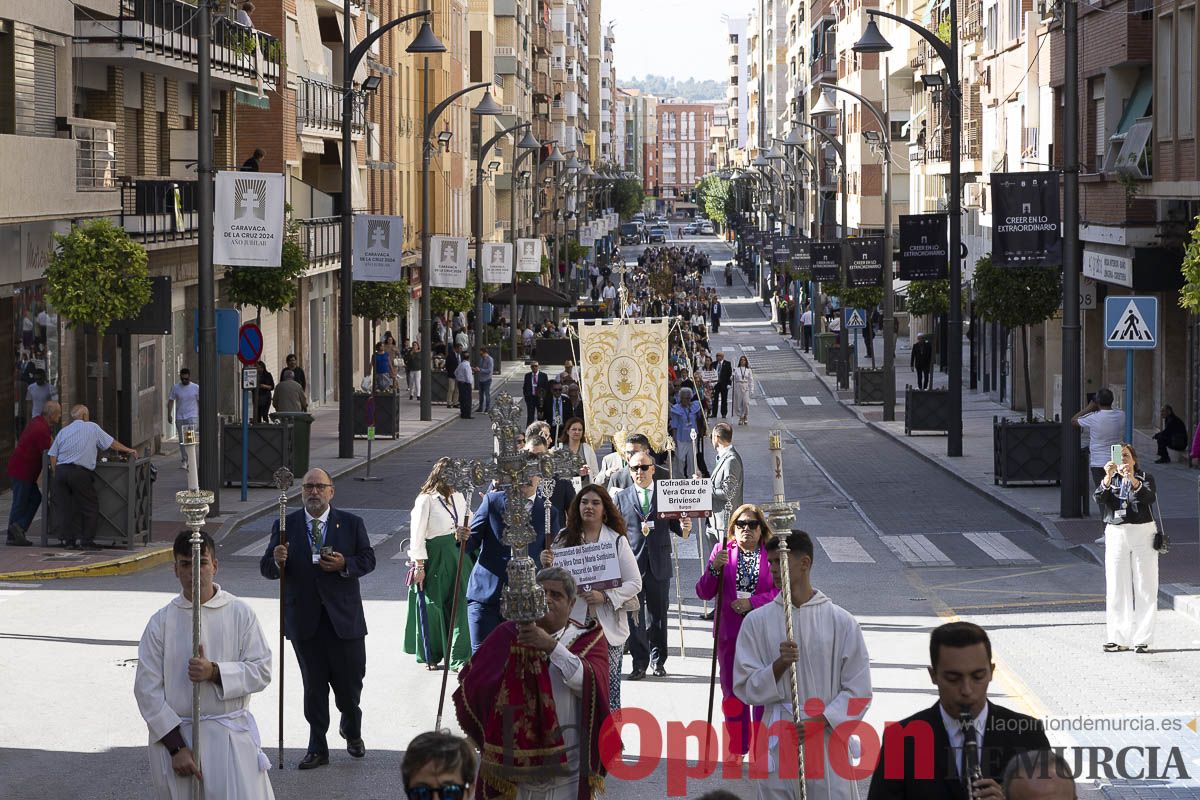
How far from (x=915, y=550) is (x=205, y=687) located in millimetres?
15158

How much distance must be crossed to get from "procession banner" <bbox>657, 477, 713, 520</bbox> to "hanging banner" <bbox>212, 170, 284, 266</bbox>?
37.9 feet

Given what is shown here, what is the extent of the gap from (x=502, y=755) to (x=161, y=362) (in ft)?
94.0

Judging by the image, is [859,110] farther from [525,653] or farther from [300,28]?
[525,653]

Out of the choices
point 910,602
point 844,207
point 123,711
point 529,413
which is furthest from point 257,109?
point 123,711

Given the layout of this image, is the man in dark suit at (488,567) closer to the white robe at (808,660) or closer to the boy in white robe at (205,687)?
the boy in white robe at (205,687)

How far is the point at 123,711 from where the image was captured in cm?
1335

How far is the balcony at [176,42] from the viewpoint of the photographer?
1216 inches

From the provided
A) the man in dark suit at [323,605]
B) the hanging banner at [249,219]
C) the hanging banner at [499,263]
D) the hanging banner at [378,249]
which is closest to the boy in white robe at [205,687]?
the man in dark suit at [323,605]

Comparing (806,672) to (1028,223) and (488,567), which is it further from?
(1028,223)

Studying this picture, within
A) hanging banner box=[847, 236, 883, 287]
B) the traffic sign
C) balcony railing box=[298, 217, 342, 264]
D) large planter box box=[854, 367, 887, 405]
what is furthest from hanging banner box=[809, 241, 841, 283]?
the traffic sign

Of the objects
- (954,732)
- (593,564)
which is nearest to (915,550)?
(593,564)

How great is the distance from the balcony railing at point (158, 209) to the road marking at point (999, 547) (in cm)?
1444

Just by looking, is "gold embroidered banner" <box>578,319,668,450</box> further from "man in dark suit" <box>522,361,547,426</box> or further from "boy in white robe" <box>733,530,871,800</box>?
"man in dark suit" <box>522,361,547,426</box>

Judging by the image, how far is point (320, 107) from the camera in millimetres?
48312
